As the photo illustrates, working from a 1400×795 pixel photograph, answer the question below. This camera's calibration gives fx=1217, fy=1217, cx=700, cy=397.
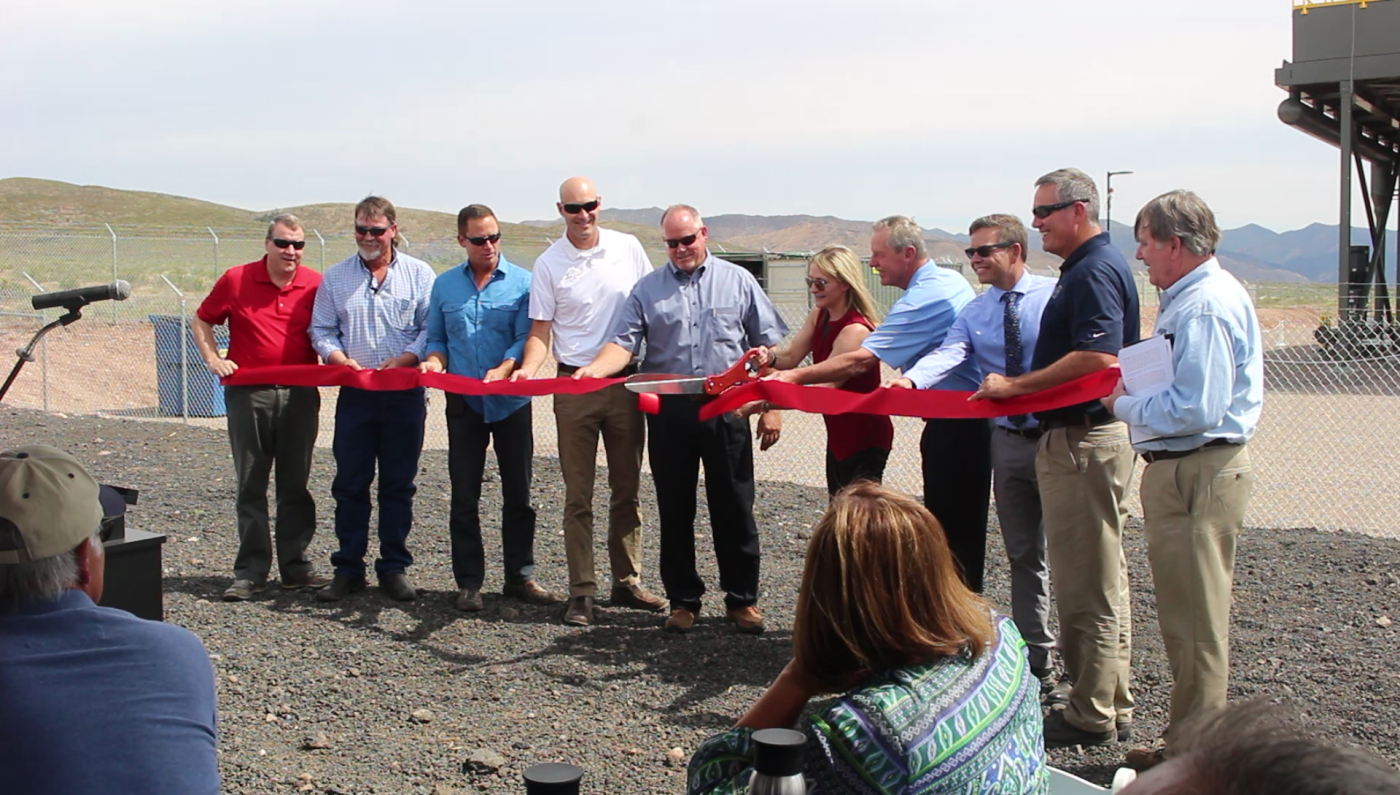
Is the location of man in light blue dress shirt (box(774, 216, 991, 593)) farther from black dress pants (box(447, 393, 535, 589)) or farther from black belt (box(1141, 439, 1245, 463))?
black dress pants (box(447, 393, 535, 589))

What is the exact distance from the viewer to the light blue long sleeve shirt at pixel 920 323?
580 cm

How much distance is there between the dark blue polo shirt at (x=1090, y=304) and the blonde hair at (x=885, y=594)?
2391 millimetres

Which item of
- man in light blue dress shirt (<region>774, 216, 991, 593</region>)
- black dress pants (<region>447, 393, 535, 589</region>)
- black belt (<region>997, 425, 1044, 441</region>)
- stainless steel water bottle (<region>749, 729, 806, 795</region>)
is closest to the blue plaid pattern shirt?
black dress pants (<region>447, 393, 535, 589</region>)

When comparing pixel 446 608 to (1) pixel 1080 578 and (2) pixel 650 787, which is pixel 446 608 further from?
(1) pixel 1080 578

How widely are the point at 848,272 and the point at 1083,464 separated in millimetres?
1648

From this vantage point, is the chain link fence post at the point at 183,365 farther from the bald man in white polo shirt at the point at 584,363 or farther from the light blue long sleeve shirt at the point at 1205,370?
the light blue long sleeve shirt at the point at 1205,370

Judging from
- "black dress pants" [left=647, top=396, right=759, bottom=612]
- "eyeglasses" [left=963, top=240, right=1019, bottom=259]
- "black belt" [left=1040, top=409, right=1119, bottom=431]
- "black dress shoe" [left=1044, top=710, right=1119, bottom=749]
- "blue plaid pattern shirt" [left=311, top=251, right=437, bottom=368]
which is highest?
"eyeglasses" [left=963, top=240, right=1019, bottom=259]

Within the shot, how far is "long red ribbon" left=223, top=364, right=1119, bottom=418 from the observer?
4859 millimetres

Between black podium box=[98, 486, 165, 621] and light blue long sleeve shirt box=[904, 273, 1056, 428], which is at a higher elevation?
light blue long sleeve shirt box=[904, 273, 1056, 428]

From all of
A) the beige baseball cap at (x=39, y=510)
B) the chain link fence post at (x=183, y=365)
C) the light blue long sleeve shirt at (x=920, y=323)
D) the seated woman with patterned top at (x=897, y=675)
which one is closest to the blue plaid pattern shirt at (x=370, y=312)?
the light blue long sleeve shirt at (x=920, y=323)

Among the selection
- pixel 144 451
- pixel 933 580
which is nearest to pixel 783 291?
pixel 144 451

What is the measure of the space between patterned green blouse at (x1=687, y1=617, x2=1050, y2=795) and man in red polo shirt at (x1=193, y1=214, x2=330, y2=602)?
5.26 meters

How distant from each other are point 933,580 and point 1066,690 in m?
2.97

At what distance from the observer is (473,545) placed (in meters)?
6.84
